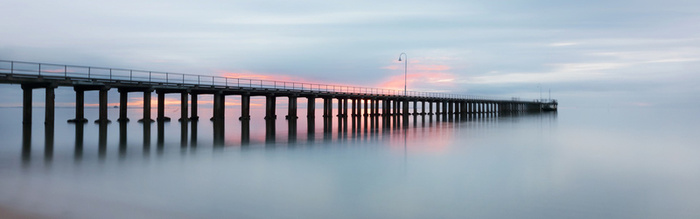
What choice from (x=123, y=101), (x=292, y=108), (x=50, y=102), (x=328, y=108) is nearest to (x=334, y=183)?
(x=50, y=102)

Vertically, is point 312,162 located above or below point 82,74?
below

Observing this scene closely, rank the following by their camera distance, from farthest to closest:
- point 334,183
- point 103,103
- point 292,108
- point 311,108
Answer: point 311,108, point 292,108, point 103,103, point 334,183

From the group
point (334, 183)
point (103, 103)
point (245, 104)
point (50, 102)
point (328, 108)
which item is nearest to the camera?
point (334, 183)

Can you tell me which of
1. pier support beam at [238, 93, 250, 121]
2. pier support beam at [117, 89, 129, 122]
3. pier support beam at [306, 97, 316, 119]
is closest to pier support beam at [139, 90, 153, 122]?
pier support beam at [117, 89, 129, 122]

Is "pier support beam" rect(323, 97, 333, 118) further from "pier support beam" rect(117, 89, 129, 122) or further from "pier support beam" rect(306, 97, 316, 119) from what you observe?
"pier support beam" rect(117, 89, 129, 122)

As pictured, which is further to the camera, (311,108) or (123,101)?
(311,108)

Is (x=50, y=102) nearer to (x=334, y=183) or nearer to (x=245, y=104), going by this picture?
(x=245, y=104)

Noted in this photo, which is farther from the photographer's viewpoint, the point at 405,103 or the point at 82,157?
the point at 405,103

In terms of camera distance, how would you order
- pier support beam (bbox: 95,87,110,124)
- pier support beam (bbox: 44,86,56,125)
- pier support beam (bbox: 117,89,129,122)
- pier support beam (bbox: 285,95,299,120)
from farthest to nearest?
pier support beam (bbox: 285,95,299,120) → pier support beam (bbox: 117,89,129,122) → pier support beam (bbox: 95,87,110,124) → pier support beam (bbox: 44,86,56,125)

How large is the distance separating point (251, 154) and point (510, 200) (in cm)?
852

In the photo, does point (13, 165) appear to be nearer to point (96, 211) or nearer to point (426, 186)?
point (96, 211)

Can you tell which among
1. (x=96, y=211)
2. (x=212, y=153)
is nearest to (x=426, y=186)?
(x=96, y=211)

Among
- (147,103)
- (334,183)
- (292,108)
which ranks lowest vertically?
(334,183)

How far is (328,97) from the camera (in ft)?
158
